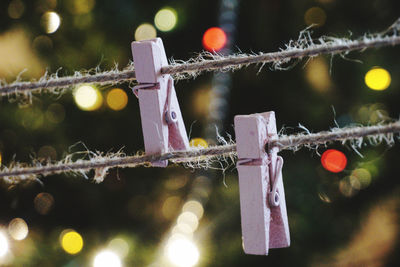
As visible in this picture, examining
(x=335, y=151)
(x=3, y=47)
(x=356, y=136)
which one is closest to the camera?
(x=356, y=136)

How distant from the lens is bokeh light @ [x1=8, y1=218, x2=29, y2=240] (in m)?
0.81

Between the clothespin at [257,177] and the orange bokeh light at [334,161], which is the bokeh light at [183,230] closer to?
the orange bokeh light at [334,161]

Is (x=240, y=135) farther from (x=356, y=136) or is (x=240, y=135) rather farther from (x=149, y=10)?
(x=149, y=10)

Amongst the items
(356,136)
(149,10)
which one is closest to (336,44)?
(356,136)

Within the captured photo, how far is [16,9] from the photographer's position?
773mm

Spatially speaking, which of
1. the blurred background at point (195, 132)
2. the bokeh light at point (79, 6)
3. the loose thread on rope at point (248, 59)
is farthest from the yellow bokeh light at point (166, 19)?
the loose thread on rope at point (248, 59)

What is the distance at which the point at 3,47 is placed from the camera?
2.62 ft

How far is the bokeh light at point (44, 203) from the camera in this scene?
0.82 meters

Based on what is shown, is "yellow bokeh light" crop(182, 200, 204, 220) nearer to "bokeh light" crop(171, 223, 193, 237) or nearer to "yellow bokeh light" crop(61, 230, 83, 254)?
"bokeh light" crop(171, 223, 193, 237)

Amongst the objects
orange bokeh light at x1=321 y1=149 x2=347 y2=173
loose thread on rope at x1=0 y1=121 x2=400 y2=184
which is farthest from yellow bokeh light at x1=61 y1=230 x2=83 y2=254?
orange bokeh light at x1=321 y1=149 x2=347 y2=173

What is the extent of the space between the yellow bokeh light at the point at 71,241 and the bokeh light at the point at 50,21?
34 centimetres

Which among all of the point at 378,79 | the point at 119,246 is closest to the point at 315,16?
the point at 378,79

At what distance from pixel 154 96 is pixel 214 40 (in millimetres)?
371

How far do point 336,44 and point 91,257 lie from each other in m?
0.58
